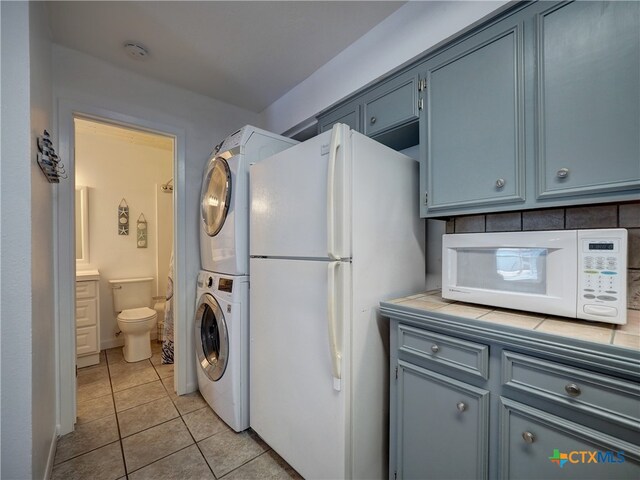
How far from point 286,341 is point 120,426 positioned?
1.49 metres

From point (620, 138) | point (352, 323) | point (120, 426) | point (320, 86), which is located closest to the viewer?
point (620, 138)

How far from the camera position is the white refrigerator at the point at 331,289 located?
3.85 ft

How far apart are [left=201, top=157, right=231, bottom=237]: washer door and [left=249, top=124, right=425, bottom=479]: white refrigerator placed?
372mm

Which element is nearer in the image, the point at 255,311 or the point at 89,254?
the point at 255,311

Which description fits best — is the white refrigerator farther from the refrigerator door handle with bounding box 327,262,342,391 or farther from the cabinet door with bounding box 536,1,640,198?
the cabinet door with bounding box 536,1,640,198

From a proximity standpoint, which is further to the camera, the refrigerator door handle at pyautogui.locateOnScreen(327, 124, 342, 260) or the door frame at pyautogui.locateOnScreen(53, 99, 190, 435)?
the door frame at pyautogui.locateOnScreen(53, 99, 190, 435)

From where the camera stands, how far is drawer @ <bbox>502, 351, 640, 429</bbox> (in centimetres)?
73

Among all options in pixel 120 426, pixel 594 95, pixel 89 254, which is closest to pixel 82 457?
pixel 120 426

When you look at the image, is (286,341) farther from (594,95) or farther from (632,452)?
(594,95)

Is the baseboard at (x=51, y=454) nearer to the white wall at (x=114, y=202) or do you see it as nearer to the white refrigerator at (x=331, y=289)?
the white refrigerator at (x=331, y=289)

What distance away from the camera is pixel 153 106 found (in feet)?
7.31

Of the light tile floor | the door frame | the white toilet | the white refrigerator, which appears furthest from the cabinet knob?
the white toilet

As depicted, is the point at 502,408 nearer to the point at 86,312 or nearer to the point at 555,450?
the point at 555,450

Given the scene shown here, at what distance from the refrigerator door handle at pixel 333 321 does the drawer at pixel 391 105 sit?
958 millimetres
